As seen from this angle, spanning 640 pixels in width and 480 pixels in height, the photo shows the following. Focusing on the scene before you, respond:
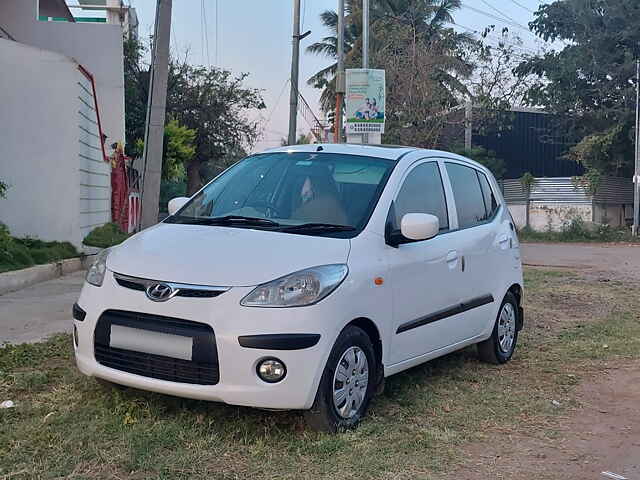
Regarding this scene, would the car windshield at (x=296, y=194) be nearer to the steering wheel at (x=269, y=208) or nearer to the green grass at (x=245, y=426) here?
the steering wheel at (x=269, y=208)

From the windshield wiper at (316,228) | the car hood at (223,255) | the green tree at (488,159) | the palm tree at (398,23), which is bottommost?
the car hood at (223,255)

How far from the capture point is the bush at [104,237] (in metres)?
12.5

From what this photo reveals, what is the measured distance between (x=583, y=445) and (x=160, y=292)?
8.51 feet

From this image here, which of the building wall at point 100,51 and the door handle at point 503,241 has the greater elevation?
the building wall at point 100,51

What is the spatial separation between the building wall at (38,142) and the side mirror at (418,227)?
8328 millimetres

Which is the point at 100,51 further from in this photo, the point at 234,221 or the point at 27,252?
the point at 234,221

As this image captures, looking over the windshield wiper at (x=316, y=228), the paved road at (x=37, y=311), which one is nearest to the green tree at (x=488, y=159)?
the paved road at (x=37, y=311)

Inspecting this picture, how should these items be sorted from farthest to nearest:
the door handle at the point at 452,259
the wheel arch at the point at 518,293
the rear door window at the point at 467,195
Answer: the wheel arch at the point at 518,293
the rear door window at the point at 467,195
the door handle at the point at 452,259

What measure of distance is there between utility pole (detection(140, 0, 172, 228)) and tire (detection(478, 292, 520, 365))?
5.20m

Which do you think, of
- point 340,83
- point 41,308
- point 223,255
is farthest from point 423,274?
point 340,83

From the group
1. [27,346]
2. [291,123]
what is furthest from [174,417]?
[291,123]

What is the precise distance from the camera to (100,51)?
1812 centimetres

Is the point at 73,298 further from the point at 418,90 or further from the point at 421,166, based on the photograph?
the point at 418,90

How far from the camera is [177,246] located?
4.38 m
